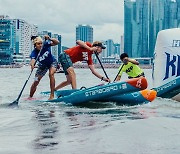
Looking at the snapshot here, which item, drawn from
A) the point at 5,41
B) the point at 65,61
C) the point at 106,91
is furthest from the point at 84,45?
the point at 5,41

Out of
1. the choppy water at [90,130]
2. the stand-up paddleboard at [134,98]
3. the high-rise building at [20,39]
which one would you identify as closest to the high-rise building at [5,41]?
the high-rise building at [20,39]

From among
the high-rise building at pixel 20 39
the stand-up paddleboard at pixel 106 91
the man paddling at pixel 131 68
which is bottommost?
the stand-up paddleboard at pixel 106 91

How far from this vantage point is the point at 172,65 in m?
11.2

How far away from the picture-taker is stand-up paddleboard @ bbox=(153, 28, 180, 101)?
10.9 meters

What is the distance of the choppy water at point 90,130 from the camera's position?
4.84 meters

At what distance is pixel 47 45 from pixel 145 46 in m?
118

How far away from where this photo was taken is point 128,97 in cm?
992

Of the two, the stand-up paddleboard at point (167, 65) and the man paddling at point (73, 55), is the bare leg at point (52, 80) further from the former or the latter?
the stand-up paddleboard at point (167, 65)

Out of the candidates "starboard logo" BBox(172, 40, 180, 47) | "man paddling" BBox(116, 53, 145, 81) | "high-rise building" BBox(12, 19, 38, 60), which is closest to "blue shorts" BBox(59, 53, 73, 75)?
"man paddling" BBox(116, 53, 145, 81)

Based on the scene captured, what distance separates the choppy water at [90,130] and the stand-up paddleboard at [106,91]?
20 centimetres

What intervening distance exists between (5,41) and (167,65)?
150 metres

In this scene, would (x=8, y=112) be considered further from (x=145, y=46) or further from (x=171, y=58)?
(x=145, y=46)

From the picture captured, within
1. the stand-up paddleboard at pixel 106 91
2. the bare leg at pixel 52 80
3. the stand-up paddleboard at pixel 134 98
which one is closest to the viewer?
the stand-up paddleboard at pixel 106 91

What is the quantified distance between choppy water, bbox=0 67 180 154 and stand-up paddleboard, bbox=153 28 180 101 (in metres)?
1.40
